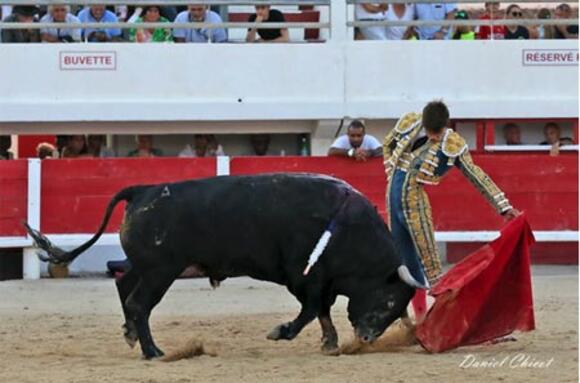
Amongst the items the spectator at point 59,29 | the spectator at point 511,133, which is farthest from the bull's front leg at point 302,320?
the spectator at point 511,133

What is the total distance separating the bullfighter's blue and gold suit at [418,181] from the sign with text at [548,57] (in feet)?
21.2

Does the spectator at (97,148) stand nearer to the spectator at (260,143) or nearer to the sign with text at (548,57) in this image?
the spectator at (260,143)

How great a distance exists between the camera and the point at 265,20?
13000 mm

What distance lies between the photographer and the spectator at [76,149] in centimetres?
1305

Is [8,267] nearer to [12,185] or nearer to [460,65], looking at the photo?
[12,185]

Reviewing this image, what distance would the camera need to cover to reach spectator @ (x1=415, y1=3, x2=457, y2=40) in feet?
43.8

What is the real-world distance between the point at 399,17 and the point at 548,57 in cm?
150

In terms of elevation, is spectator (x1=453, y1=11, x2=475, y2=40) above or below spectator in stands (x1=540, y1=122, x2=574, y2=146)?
above

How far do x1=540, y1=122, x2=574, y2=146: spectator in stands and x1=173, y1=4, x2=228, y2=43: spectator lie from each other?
128 inches

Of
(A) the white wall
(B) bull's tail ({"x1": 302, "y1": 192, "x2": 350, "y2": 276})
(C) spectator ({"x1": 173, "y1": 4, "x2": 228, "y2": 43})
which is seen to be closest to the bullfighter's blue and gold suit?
(B) bull's tail ({"x1": 302, "y1": 192, "x2": 350, "y2": 276})

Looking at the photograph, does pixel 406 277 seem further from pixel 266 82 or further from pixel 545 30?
pixel 545 30

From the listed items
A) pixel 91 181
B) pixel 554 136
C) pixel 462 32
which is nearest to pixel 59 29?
pixel 91 181

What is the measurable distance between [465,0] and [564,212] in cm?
226

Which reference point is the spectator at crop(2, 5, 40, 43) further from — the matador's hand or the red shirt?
the matador's hand
